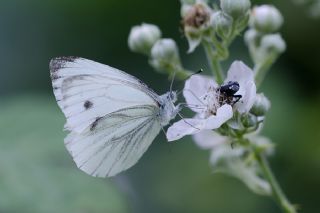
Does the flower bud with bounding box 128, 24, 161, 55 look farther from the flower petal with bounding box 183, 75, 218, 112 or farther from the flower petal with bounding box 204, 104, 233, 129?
the flower petal with bounding box 204, 104, 233, 129

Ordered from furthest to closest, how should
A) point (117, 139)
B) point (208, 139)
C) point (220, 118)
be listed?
point (208, 139), point (117, 139), point (220, 118)

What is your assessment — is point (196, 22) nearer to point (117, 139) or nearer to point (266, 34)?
point (266, 34)

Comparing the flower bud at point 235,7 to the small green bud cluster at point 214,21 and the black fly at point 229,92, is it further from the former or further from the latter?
the black fly at point 229,92

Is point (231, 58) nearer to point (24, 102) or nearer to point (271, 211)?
point (271, 211)

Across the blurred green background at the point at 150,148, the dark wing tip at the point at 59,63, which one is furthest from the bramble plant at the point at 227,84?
the blurred green background at the point at 150,148

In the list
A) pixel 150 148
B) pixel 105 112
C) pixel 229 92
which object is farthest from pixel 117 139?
pixel 150 148

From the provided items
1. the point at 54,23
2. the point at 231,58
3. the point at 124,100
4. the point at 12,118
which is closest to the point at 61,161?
the point at 12,118

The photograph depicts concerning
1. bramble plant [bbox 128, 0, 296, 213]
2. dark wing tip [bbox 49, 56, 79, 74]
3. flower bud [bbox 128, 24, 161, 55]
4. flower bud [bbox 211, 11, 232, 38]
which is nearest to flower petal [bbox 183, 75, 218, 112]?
bramble plant [bbox 128, 0, 296, 213]
